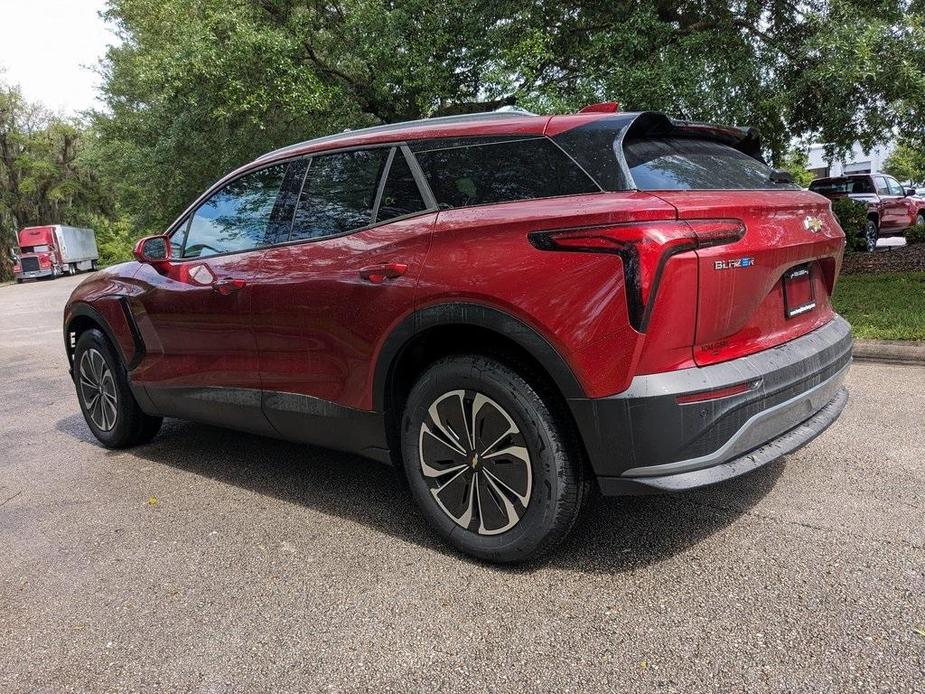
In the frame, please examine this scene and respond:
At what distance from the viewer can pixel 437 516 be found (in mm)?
3148

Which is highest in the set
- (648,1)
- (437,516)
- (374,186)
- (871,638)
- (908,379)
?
(648,1)

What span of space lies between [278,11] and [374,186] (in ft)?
41.0

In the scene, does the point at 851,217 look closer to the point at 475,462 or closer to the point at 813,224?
the point at 813,224

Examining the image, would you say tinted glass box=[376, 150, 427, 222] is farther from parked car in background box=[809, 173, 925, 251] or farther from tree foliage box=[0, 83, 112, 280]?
tree foliage box=[0, 83, 112, 280]

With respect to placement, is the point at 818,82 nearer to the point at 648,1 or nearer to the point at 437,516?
the point at 648,1

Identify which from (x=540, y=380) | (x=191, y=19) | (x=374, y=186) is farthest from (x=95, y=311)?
(x=191, y=19)

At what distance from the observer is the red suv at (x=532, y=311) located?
2.52 m

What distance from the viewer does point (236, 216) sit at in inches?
159

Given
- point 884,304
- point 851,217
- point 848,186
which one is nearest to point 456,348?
point 884,304

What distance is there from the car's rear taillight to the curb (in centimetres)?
457

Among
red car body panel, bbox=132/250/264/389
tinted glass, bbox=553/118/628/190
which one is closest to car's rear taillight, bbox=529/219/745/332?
tinted glass, bbox=553/118/628/190

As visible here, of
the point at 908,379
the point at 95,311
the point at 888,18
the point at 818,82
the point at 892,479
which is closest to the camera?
the point at 892,479

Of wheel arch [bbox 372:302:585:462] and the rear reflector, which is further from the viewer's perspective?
wheel arch [bbox 372:302:585:462]

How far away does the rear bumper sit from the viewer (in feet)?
8.21
